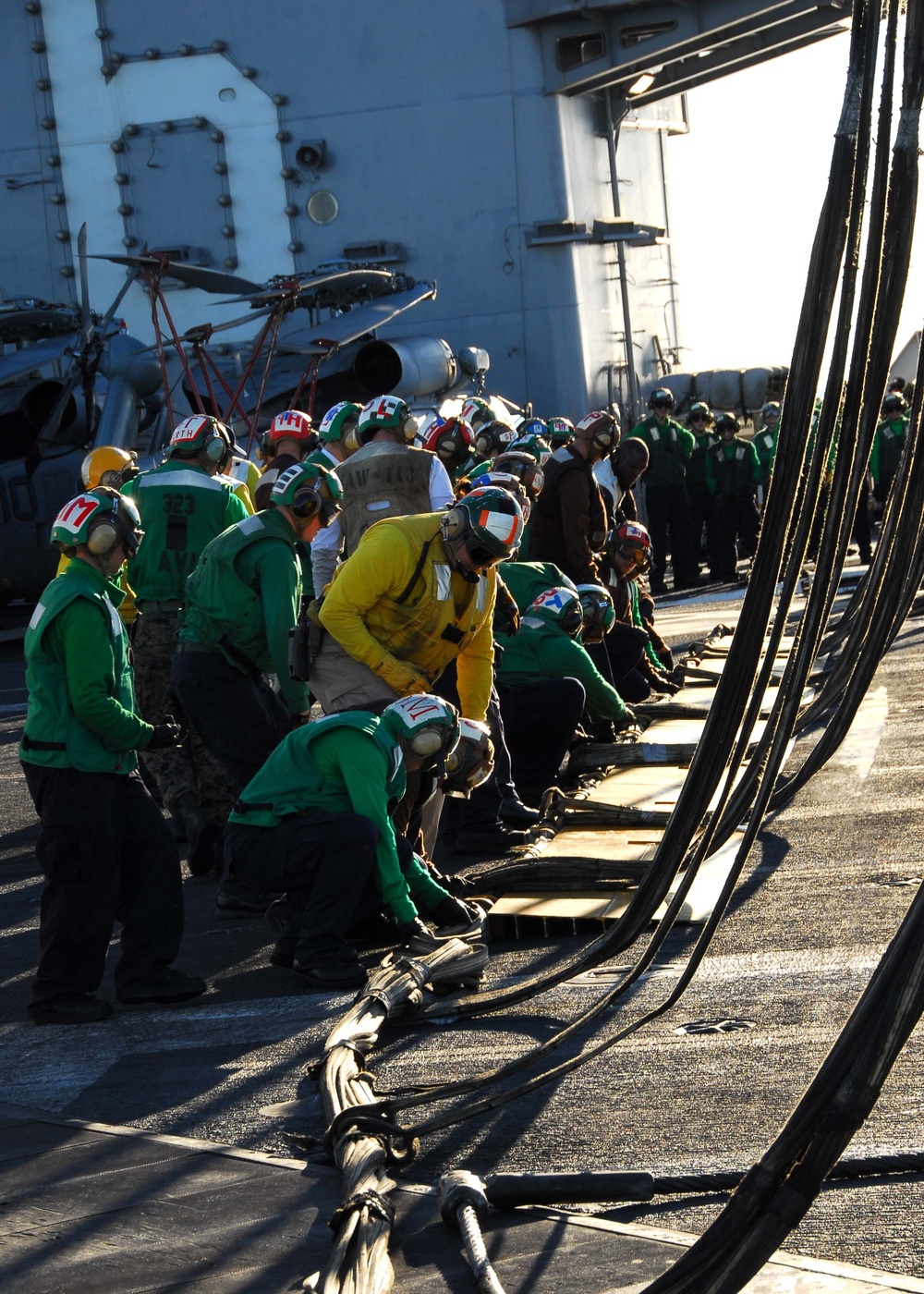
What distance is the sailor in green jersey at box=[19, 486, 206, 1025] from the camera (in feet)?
20.1

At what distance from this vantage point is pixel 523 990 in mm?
5668

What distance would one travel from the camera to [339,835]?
6180 mm

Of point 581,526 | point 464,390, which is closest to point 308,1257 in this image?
point 581,526

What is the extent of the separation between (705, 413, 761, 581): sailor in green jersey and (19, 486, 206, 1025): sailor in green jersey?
14839 mm

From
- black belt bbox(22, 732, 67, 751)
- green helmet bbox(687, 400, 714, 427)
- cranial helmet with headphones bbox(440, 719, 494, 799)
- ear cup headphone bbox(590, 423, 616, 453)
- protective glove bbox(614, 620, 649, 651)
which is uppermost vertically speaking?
green helmet bbox(687, 400, 714, 427)

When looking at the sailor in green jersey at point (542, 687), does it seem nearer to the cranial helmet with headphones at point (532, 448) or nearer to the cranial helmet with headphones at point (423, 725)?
the cranial helmet with headphones at point (532, 448)

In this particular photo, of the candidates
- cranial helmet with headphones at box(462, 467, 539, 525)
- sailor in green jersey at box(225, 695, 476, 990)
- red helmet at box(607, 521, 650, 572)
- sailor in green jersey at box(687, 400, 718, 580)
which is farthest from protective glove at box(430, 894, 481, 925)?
sailor in green jersey at box(687, 400, 718, 580)

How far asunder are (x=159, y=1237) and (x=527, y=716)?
16.5 feet

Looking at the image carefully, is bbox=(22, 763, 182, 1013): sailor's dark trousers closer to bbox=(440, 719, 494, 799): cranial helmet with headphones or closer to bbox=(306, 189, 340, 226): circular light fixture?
bbox=(440, 719, 494, 799): cranial helmet with headphones

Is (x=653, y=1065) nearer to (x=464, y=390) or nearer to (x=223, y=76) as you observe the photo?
(x=464, y=390)

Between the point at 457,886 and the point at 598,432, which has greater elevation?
the point at 598,432

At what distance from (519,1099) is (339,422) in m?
5.77

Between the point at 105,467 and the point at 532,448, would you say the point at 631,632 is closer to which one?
the point at 532,448

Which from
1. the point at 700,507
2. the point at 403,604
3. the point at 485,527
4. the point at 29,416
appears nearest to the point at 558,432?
the point at 700,507
